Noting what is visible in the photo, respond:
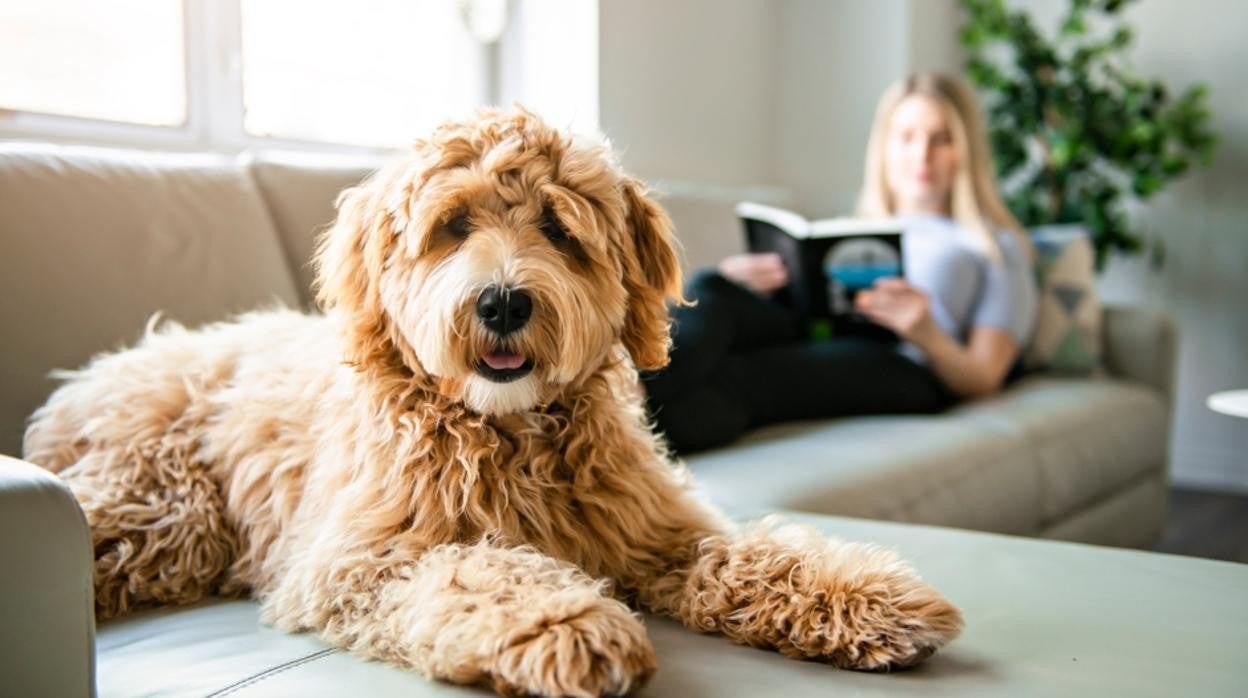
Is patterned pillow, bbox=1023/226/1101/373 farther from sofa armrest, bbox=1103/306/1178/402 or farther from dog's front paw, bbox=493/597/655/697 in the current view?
dog's front paw, bbox=493/597/655/697

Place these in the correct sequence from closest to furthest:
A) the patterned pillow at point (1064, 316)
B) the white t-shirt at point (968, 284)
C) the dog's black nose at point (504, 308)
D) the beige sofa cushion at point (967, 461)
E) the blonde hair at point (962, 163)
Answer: the dog's black nose at point (504, 308), the beige sofa cushion at point (967, 461), the white t-shirt at point (968, 284), the blonde hair at point (962, 163), the patterned pillow at point (1064, 316)

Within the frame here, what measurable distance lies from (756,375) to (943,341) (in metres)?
0.69

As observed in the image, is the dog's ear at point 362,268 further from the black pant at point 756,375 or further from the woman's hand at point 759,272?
the woman's hand at point 759,272

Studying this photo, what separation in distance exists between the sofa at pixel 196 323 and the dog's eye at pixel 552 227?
57 cm

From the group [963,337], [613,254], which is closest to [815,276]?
[963,337]

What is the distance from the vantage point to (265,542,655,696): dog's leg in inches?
41.8

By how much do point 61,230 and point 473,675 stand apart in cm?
127

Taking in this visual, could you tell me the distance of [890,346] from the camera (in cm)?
336

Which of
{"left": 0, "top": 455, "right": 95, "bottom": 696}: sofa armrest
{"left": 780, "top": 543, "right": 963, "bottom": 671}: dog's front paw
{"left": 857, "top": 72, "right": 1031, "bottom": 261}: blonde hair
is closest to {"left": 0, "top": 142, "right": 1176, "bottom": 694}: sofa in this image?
{"left": 0, "top": 455, "right": 95, "bottom": 696}: sofa armrest

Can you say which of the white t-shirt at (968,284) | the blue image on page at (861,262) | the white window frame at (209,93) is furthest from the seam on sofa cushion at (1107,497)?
the white window frame at (209,93)

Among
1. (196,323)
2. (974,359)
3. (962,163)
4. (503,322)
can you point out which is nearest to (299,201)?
(196,323)

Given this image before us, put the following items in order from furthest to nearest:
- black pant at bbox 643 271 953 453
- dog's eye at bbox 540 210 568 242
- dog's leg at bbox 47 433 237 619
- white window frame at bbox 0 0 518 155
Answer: white window frame at bbox 0 0 518 155 < black pant at bbox 643 271 953 453 < dog's leg at bbox 47 433 237 619 < dog's eye at bbox 540 210 568 242

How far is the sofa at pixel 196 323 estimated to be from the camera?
3.45 ft

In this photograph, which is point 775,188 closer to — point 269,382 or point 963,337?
point 963,337
